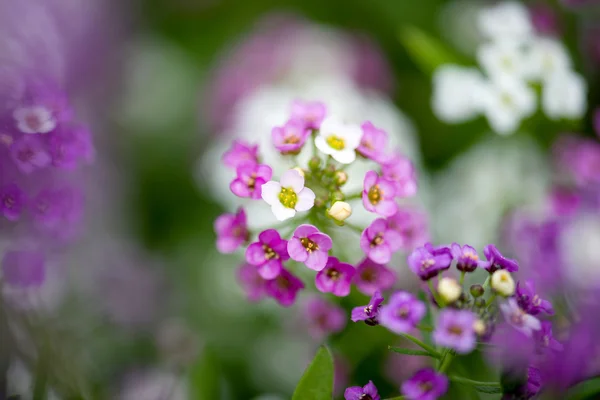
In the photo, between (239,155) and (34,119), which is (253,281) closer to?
(239,155)

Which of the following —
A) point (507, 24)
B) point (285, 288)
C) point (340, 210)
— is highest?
point (507, 24)

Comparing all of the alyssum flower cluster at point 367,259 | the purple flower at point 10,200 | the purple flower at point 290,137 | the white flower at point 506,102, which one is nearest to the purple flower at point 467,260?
the alyssum flower cluster at point 367,259

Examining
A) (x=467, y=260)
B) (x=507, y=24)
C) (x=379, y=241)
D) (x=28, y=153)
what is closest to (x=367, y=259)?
(x=379, y=241)

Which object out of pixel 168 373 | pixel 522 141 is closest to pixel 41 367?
pixel 168 373

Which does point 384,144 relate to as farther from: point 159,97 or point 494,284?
point 159,97

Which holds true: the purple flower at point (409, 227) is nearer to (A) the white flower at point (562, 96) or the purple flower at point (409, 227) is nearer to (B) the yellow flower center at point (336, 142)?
(B) the yellow flower center at point (336, 142)
